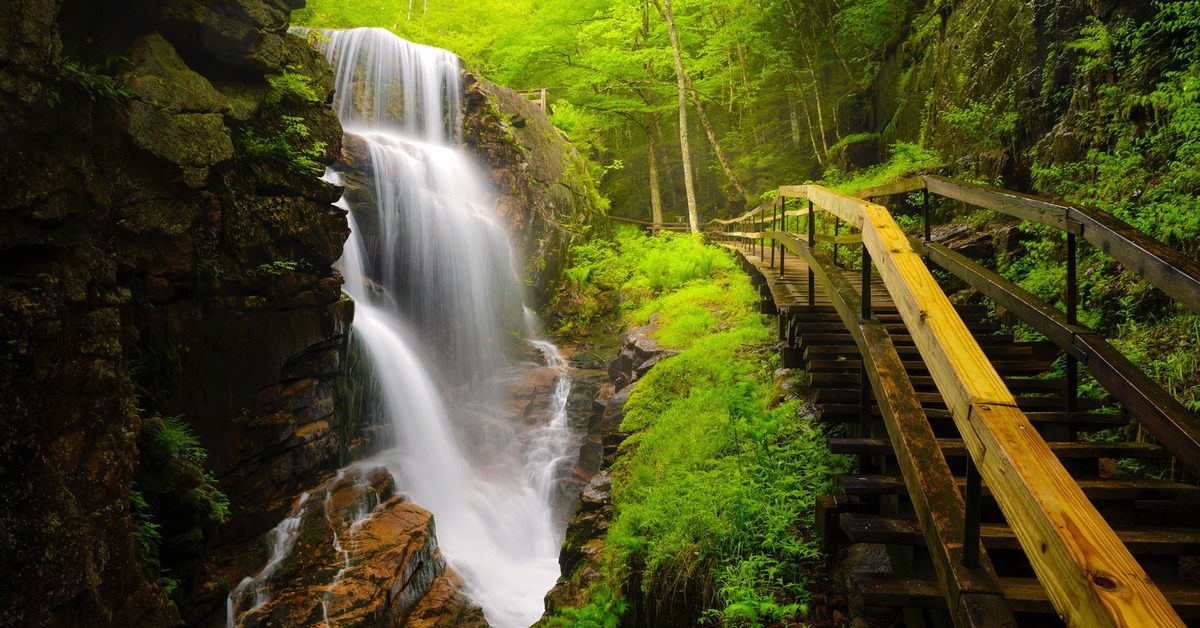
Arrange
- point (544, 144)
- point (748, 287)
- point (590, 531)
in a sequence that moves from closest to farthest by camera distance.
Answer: point (590, 531), point (748, 287), point (544, 144)

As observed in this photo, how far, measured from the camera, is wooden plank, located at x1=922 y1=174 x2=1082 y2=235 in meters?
4.01

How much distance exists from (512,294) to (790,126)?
11.8 m

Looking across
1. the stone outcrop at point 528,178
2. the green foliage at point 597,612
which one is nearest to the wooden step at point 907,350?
the green foliage at point 597,612

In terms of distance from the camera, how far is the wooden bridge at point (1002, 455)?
64.4 inches

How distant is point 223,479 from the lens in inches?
307

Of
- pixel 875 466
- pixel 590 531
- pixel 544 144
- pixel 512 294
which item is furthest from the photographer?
pixel 544 144

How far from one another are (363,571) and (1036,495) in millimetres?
7427

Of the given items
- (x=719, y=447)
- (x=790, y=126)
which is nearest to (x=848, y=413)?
(x=719, y=447)

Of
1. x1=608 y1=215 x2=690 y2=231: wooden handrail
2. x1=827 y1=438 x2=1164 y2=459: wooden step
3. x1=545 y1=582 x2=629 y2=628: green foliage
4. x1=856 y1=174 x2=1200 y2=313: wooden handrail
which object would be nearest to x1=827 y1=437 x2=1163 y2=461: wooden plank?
x1=827 y1=438 x2=1164 y2=459: wooden step

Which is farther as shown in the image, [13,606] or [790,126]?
[790,126]

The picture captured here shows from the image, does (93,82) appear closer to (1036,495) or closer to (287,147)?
(287,147)

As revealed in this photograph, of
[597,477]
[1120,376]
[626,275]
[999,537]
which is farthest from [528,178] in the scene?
[999,537]

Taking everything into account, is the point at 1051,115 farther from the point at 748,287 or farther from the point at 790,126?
the point at 790,126

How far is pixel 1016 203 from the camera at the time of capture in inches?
178
